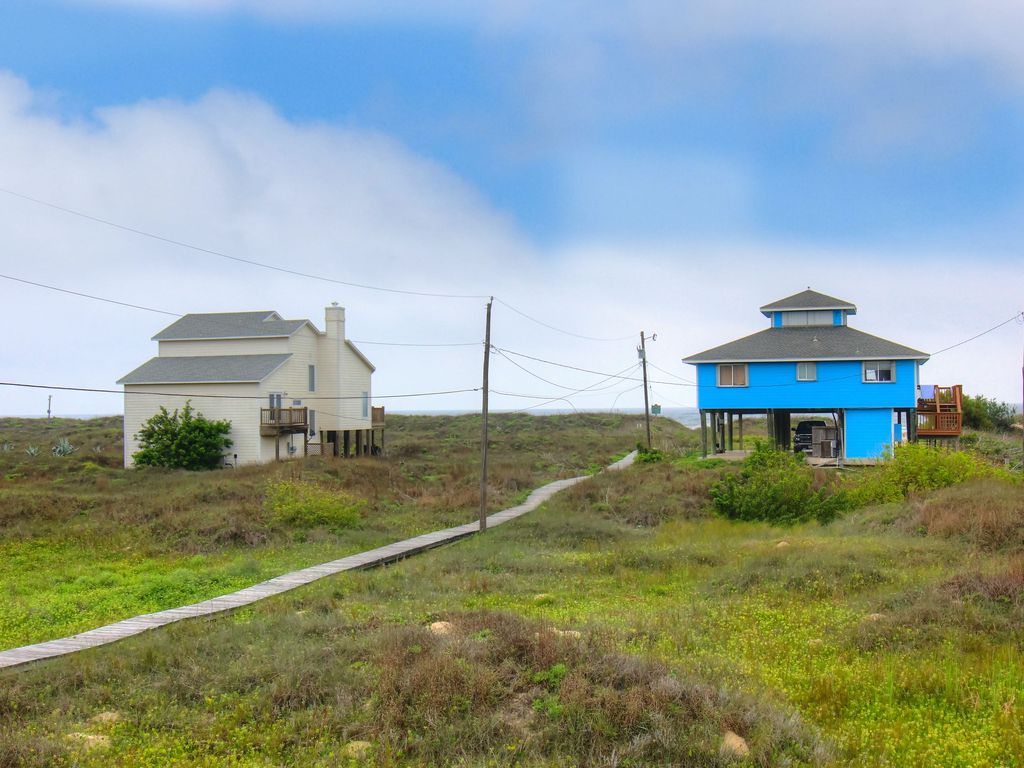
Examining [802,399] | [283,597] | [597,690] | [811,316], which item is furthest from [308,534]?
[811,316]

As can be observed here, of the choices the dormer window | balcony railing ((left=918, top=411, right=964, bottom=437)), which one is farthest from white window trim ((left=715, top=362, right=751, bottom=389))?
balcony railing ((left=918, top=411, right=964, bottom=437))

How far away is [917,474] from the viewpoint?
28203 millimetres

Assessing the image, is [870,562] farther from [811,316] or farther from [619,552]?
[811,316]

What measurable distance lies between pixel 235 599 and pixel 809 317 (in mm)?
36897

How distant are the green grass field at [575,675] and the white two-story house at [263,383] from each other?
2555 centimetres

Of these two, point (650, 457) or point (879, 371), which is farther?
point (650, 457)

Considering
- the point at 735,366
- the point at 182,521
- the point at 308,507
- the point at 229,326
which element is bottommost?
the point at 182,521

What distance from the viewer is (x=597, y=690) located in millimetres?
9039

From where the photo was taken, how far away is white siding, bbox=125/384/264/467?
40.8m

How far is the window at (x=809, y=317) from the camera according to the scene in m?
44.6

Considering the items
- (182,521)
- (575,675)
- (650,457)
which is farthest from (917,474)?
(182,521)

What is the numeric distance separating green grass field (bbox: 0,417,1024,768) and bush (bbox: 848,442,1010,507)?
10.6 m

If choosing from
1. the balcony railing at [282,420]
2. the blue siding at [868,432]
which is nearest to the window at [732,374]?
the blue siding at [868,432]

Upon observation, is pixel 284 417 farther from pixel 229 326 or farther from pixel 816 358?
pixel 816 358
